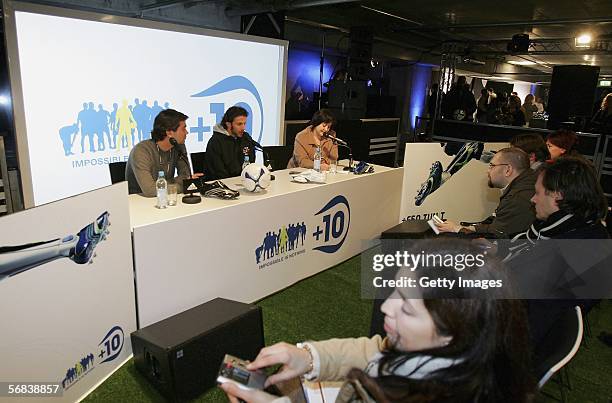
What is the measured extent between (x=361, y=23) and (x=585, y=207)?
22.7 ft

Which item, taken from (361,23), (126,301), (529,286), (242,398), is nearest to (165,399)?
(126,301)

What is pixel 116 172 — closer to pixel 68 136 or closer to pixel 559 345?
pixel 68 136

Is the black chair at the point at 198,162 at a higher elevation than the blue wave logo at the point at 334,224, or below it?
higher

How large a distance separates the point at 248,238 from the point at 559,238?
1626mm

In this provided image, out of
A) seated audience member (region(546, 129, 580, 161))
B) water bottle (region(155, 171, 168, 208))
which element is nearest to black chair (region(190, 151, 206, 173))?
water bottle (region(155, 171, 168, 208))

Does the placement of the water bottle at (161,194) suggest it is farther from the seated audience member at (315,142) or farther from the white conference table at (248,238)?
the seated audience member at (315,142)

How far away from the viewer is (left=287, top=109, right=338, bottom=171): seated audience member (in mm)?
3820

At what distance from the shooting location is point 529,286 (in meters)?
1.67

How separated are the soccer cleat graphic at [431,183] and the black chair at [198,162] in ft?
6.62

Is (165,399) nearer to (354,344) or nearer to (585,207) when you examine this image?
(354,344)

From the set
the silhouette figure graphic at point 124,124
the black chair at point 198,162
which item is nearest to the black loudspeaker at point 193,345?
the black chair at point 198,162

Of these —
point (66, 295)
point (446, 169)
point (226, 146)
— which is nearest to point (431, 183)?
point (446, 169)

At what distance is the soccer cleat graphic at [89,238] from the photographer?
160cm

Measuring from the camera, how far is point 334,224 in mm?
3254
